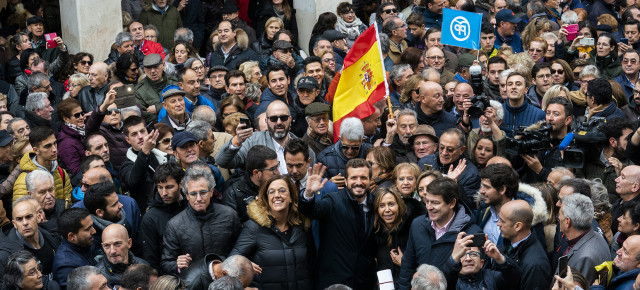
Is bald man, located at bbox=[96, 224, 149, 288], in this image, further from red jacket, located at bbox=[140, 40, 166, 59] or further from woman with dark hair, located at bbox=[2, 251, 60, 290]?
red jacket, located at bbox=[140, 40, 166, 59]

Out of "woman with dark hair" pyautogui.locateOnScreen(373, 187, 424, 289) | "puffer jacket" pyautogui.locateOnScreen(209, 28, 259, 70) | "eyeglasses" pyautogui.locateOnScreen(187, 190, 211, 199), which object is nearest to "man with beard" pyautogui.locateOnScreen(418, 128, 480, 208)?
"woman with dark hair" pyautogui.locateOnScreen(373, 187, 424, 289)

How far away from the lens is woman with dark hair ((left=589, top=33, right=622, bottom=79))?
13.7 meters

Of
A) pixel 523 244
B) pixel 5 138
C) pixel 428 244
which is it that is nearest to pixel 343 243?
pixel 428 244

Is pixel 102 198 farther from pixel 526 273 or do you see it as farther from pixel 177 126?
pixel 526 273

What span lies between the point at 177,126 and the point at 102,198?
7.61ft

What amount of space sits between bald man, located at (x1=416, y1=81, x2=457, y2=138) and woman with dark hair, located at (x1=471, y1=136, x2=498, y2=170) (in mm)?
1013

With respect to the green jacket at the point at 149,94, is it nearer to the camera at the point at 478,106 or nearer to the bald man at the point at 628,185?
the camera at the point at 478,106

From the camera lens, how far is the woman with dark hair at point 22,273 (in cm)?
798

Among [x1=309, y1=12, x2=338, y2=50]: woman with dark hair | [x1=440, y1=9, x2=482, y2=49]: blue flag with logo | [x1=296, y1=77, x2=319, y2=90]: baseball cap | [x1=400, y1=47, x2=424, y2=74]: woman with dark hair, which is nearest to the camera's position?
[x1=296, y1=77, x2=319, y2=90]: baseball cap

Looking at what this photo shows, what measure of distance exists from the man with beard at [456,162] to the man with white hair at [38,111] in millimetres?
4353

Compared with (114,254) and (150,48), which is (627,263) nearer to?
(114,254)

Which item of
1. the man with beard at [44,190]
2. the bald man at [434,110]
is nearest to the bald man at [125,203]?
the man with beard at [44,190]

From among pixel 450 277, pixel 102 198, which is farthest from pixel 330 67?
pixel 450 277

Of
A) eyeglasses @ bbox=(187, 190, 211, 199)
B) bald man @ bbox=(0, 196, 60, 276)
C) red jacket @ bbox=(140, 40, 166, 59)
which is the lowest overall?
bald man @ bbox=(0, 196, 60, 276)
